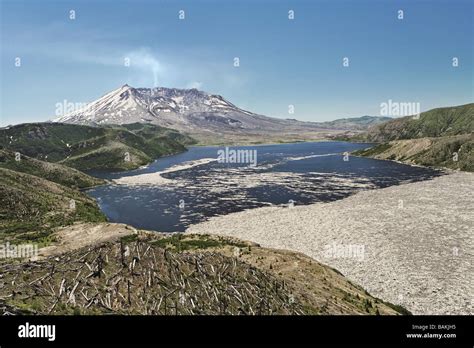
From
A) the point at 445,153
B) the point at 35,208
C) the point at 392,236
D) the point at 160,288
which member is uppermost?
the point at 445,153

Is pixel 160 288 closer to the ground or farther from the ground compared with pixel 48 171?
closer to the ground

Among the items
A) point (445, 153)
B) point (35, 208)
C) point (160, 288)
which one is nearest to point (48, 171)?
point (35, 208)

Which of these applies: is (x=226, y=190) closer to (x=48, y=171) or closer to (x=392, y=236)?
(x=392, y=236)

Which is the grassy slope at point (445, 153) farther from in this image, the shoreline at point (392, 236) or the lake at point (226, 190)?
the shoreline at point (392, 236)

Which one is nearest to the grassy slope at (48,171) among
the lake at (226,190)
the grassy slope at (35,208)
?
the lake at (226,190)
